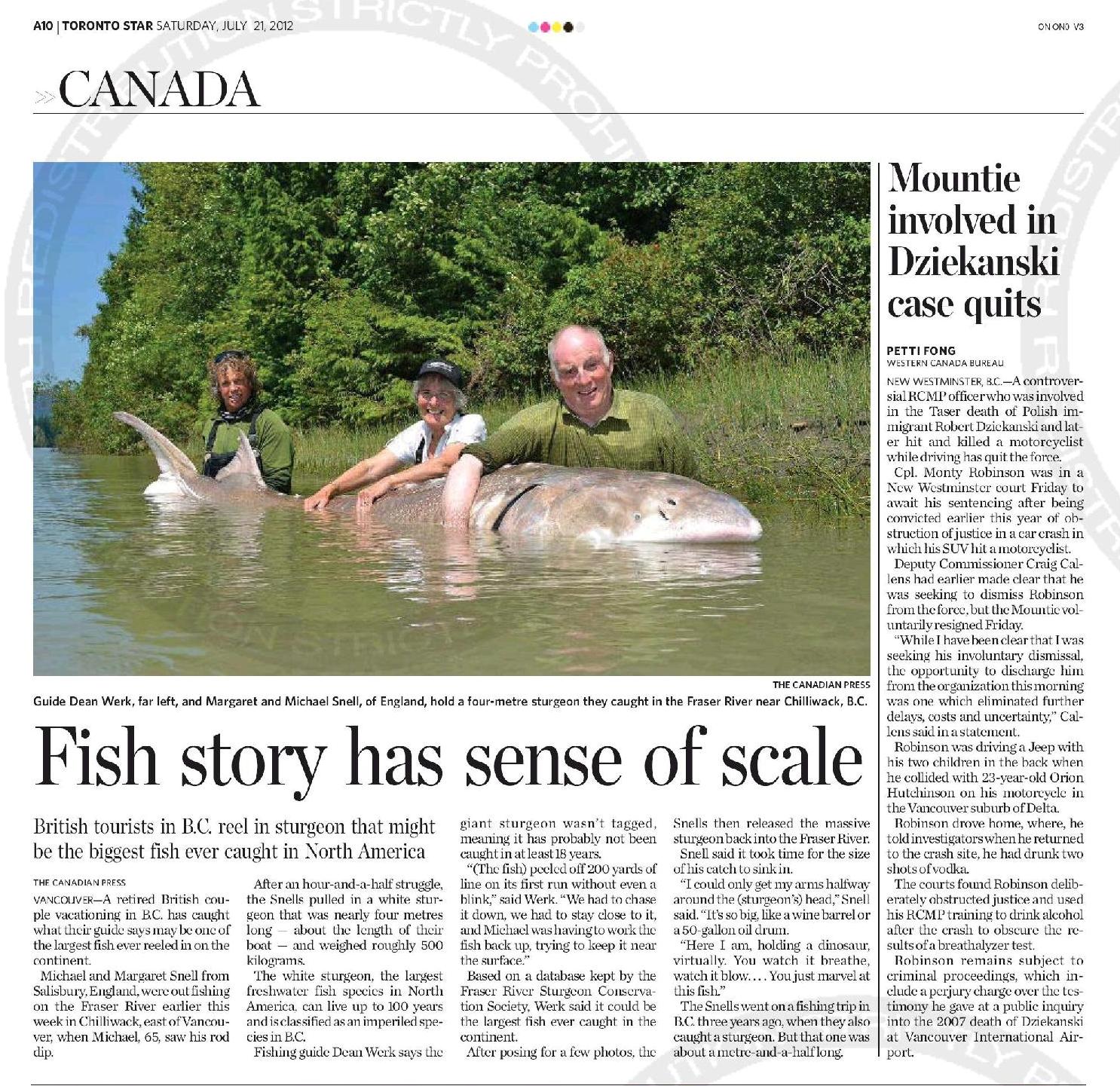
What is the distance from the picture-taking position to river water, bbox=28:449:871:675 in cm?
462

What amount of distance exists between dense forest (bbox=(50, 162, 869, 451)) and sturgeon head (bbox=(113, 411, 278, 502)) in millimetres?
1954

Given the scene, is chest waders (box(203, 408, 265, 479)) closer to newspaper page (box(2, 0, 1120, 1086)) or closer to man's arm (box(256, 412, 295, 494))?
man's arm (box(256, 412, 295, 494))

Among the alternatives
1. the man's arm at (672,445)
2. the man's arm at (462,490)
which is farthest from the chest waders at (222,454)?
the man's arm at (672,445)

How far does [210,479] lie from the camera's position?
10211mm

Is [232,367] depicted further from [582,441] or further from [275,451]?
[582,441]

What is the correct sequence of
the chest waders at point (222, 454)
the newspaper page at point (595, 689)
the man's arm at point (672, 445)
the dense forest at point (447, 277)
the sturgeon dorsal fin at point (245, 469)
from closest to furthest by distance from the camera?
1. the newspaper page at point (595, 689)
2. the man's arm at point (672, 445)
3. the sturgeon dorsal fin at point (245, 469)
4. the chest waders at point (222, 454)
5. the dense forest at point (447, 277)

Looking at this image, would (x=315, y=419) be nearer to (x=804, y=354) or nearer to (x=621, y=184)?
(x=621, y=184)

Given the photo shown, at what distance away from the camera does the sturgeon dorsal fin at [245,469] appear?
10227 millimetres

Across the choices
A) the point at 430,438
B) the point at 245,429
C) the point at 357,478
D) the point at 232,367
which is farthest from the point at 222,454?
the point at 430,438

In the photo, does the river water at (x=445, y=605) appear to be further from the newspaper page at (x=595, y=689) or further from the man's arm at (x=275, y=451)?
the man's arm at (x=275, y=451)

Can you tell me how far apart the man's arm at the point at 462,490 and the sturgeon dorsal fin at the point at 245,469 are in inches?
105

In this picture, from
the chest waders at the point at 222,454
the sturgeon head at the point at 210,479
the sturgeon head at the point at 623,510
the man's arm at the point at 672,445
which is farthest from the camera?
the chest waders at the point at 222,454

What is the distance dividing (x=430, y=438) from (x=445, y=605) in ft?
13.9

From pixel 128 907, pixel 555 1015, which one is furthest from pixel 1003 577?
pixel 128 907
